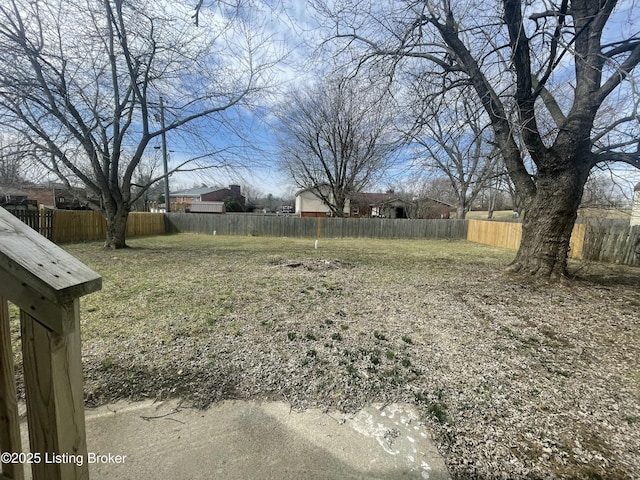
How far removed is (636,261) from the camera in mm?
8531

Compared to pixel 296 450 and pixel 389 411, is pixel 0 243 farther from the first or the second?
pixel 389 411

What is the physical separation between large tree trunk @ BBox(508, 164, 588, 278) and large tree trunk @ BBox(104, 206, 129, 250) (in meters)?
12.1

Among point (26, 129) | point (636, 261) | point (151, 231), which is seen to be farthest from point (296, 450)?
point (151, 231)

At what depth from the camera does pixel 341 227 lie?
797 inches

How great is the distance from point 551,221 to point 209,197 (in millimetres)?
47535

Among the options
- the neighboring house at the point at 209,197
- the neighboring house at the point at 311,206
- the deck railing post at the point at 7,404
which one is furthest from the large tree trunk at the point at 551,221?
the neighboring house at the point at 209,197

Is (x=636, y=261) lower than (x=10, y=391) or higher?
lower

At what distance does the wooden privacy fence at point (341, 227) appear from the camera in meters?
20.1

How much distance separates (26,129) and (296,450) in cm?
1093

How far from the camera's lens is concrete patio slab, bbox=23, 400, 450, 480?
1.48 metres

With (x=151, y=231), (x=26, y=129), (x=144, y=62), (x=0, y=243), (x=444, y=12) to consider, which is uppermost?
(x=144, y=62)

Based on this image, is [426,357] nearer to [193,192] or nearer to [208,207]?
[208,207]

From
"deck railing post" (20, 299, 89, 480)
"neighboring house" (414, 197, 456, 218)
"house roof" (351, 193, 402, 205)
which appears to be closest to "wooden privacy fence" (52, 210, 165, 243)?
"deck railing post" (20, 299, 89, 480)

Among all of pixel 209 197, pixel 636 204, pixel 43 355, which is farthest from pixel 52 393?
pixel 209 197
